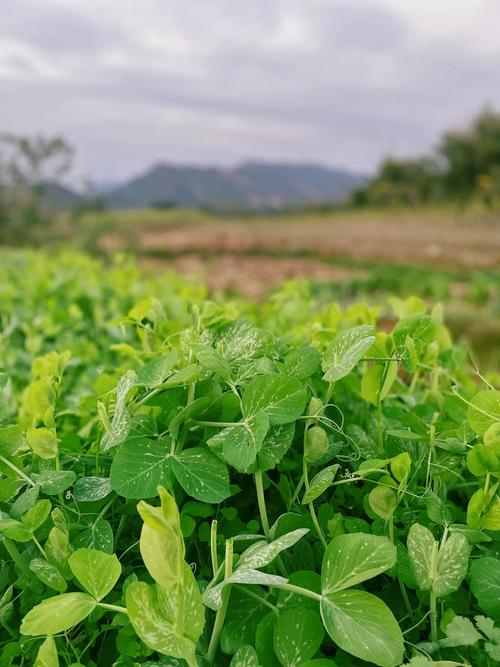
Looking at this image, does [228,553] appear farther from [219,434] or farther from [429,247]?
[429,247]

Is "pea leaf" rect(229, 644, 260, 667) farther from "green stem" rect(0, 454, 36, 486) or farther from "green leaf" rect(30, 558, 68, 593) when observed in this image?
"green stem" rect(0, 454, 36, 486)

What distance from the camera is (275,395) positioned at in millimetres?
750

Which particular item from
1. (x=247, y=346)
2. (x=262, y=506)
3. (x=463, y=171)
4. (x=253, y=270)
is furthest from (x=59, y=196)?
(x=463, y=171)

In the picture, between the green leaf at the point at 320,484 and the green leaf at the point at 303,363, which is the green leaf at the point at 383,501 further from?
the green leaf at the point at 303,363

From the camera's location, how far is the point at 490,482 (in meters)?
0.78

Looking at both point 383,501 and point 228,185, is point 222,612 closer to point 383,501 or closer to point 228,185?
point 383,501

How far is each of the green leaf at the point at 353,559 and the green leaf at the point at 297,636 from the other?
3 cm

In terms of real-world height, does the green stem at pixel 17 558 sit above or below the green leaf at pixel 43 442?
below

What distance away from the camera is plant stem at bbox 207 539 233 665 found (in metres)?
0.59

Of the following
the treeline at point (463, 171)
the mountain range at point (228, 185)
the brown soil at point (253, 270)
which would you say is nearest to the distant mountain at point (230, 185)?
the mountain range at point (228, 185)

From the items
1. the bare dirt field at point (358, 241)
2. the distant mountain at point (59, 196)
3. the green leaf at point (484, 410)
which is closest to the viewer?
the green leaf at point (484, 410)

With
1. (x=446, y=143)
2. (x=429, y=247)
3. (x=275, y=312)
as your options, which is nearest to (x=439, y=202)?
(x=446, y=143)

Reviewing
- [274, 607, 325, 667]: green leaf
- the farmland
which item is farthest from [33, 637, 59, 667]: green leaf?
[274, 607, 325, 667]: green leaf

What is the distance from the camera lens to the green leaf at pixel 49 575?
686mm
